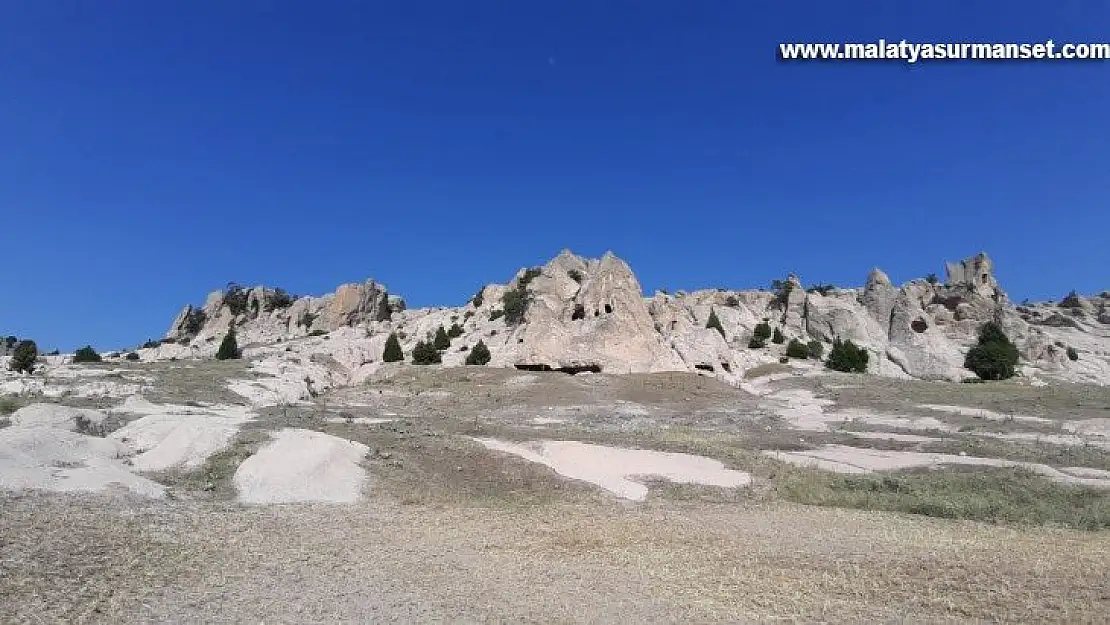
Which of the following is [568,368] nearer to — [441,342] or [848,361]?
[441,342]

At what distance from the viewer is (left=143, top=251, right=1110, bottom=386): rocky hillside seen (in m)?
53.6

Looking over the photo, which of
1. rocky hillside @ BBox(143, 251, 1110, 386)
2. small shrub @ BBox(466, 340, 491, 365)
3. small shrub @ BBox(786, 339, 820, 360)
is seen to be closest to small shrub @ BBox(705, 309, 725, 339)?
rocky hillside @ BBox(143, 251, 1110, 386)

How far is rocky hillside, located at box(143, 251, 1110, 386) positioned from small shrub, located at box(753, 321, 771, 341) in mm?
1643

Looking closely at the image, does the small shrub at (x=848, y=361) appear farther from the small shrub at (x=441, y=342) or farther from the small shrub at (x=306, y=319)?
the small shrub at (x=306, y=319)

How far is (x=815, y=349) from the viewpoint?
78.1 meters

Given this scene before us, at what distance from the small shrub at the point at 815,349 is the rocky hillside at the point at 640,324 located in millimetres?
3145

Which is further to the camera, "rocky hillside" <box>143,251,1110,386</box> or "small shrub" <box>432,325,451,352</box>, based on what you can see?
"small shrub" <box>432,325,451,352</box>

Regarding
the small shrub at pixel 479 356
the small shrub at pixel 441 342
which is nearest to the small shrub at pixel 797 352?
the small shrub at pixel 479 356

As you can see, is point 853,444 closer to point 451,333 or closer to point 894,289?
point 451,333

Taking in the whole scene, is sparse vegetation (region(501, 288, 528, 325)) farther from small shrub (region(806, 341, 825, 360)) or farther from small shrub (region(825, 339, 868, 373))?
small shrub (region(806, 341, 825, 360))

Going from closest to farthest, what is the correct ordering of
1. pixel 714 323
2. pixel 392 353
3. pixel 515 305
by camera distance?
pixel 392 353 → pixel 515 305 → pixel 714 323

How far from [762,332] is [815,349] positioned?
756 centimetres

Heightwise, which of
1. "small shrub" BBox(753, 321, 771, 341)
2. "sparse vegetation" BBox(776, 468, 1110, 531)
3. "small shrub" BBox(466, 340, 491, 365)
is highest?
"small shrub" BBox(753, 321, 771, 341)

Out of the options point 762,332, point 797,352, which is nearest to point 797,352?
point 797,352
